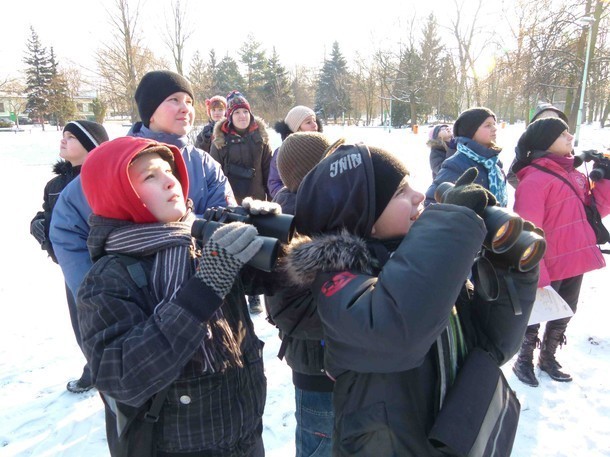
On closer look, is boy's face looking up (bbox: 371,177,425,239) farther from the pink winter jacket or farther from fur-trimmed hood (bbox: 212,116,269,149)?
fur-trimmed hood (bbox: 212,116,269,149)

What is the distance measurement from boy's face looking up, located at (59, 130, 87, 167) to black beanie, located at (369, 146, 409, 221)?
2346 millimetres

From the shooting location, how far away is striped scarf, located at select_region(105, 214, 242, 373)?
4.34ft

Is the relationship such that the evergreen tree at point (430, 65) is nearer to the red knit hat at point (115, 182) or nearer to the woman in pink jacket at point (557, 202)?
the woman in pink jacket at point (557, 202)

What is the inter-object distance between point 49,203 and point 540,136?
3.47 m

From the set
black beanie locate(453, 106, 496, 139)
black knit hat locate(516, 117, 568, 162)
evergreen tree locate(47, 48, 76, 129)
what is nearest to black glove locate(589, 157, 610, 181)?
black knit hat locate(516, 117, 568, 162)

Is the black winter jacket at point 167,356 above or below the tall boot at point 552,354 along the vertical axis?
above

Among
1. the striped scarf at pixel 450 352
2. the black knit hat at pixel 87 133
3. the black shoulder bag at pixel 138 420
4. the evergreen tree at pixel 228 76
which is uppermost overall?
the evergreen tree at pixel 228 76

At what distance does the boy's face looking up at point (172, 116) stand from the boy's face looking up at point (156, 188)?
34.3 inches

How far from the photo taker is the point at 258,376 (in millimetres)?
1543

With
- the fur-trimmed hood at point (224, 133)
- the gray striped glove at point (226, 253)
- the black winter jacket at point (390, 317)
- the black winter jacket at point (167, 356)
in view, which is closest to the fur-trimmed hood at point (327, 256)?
the black winter jacket at point (390, 317)

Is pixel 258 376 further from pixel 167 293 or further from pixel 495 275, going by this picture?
pixel 495 275

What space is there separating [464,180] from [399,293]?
449mm

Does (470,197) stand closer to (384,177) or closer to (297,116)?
(384,177)

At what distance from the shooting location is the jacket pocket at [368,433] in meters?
1.10
